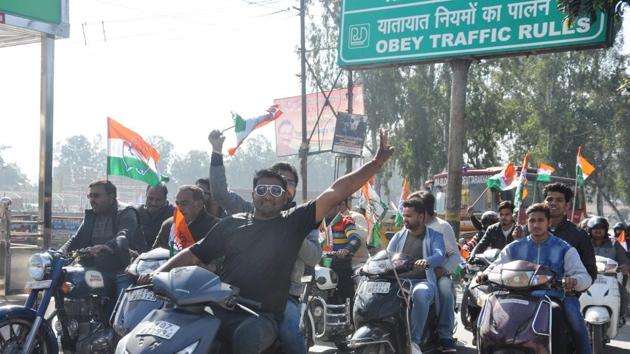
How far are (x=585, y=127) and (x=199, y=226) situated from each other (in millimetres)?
37329

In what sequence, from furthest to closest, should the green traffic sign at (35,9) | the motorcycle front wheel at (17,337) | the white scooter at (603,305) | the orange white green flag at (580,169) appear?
the orange white green flag at (580,169) < the green traffic sign at (35,9) < the white scooter at (603,305) < the motorcycle front wheel at (17,337)

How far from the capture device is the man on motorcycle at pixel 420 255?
625 centimetres

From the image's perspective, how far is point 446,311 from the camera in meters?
6.66

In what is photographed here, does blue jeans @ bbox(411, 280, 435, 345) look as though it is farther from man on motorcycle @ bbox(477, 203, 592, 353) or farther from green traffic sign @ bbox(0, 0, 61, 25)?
green traffic sign @ bbox(0, 0, 61, 25)

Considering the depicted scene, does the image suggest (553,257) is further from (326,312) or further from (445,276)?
(326,312)

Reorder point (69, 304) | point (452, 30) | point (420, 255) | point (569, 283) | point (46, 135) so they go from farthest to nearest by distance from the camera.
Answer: point (452, 30)
point (46, 135)
point (420, 255)
point (69, 304)
point (569, 283)

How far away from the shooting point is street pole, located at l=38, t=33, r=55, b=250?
11602 mm

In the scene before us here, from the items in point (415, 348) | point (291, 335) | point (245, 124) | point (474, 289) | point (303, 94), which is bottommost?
point (415, 348)

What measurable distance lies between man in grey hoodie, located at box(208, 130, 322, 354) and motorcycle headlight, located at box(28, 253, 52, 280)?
156 centimetres

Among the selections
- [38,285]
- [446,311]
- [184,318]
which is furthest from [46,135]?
[184,318]

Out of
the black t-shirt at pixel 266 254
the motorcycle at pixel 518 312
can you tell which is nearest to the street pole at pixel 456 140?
the motorcycle at pixel 518 312

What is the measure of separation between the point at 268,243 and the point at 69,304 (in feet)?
9.95

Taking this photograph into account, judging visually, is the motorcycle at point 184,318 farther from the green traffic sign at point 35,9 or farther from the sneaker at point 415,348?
the green traffic sign at point 35,9

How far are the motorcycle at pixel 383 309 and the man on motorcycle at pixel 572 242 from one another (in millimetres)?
1244
